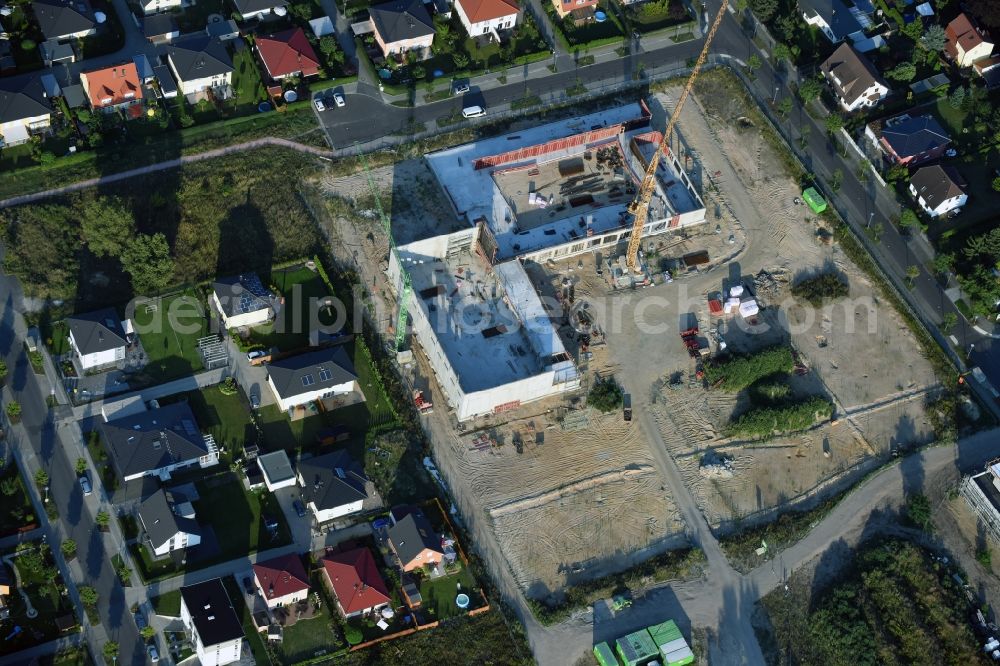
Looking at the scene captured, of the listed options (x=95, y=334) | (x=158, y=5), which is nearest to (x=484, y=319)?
(x=95, y=334)

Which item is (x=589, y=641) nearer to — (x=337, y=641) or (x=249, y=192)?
(x=337, y=641)

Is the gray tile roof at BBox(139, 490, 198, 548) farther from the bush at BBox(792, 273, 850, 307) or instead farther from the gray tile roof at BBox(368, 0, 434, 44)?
the bush at BBox(792, 273, 850, 307)

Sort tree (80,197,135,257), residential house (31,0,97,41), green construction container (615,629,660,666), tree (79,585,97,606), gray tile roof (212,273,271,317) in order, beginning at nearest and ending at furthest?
tree (79,585,97,606) → green construction container (615,629,660,666) → gray tile roof (212,273,271,317) → tree (80,197,135,257) → residential house (31,0,97,41)

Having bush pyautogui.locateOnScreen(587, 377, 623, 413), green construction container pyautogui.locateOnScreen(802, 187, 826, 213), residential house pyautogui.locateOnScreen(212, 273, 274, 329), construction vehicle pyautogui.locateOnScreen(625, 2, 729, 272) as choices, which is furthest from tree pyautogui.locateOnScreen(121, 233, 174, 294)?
green construction container pyautogui.locateOnScreen(802, 187, 826, 213)

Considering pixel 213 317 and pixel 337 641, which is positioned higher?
pixel 213 317

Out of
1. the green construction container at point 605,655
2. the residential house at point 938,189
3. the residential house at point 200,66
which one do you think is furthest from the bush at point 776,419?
the residential house at point 200,66

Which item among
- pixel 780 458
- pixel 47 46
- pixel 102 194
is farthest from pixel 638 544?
pixel 47 46

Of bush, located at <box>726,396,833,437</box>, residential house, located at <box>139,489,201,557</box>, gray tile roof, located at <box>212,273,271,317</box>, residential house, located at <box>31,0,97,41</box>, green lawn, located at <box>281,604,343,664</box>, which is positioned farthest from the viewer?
residential house, located at <box>31,0,97,41</box>
